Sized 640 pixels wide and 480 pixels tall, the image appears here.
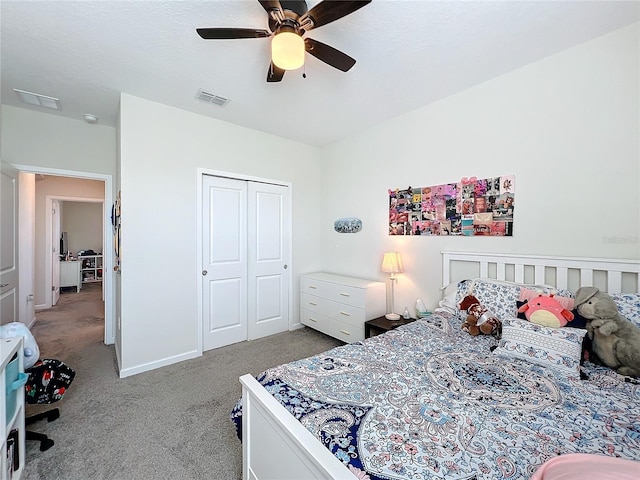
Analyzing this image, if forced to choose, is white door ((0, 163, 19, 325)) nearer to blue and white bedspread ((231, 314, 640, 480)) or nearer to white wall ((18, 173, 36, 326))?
white wall ((18, 173, 36, 326))

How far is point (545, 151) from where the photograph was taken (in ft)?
6.98

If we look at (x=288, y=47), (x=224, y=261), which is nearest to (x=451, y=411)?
(x=288, y=47)

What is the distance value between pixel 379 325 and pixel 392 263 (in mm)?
676

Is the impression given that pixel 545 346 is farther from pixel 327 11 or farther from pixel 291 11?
pixel 291 11

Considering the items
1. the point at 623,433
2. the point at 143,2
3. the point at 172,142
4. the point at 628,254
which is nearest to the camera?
the point at 623,433

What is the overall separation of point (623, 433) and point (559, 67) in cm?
236

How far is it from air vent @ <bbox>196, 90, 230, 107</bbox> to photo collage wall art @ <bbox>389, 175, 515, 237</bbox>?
2.06m

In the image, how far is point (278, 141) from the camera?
12.3 feet

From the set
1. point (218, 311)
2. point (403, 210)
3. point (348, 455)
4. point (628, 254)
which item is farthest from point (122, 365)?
point (628, 254)

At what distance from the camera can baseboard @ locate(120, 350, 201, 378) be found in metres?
2.62

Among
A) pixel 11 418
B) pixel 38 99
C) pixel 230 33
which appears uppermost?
pixel 38 99

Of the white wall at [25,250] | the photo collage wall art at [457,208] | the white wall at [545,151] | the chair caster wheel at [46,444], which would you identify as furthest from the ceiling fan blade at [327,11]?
the white wall at [25,250]

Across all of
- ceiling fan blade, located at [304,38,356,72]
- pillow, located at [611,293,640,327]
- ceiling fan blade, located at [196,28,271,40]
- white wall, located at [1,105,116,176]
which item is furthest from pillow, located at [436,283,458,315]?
white wall, located at [1,105,116,176]

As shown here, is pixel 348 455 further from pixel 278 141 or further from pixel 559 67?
pixel 278 141
